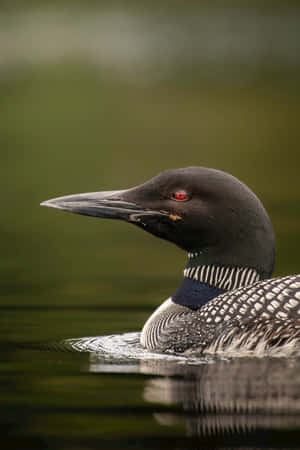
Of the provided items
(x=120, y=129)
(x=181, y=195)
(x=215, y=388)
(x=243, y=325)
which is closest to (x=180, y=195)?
(x=181, y=195)

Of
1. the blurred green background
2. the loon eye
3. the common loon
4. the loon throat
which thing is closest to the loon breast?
the common loon

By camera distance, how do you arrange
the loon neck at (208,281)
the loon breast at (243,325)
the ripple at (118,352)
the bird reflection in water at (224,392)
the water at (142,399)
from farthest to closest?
the loon neck at (208,281), the ripple at (118,352), the loon breast at (243,325), the bird reflection in water at (224,392), the water at (142,399)

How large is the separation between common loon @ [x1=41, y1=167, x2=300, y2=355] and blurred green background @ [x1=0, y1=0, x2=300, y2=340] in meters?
0.63

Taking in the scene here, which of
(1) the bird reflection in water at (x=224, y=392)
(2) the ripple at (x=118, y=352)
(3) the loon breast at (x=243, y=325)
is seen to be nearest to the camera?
(1) the bird reflection in water at (x=224, y=392)

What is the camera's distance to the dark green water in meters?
4.32

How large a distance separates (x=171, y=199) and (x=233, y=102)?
1259 inches

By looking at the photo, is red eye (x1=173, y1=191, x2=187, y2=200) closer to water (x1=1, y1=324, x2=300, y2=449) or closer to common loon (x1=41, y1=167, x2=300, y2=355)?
common loon (x1=41, y1=167, x2=300, y2=355)

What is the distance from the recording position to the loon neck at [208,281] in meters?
5.73

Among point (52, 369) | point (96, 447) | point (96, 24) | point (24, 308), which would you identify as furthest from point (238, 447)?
point (96, 24)

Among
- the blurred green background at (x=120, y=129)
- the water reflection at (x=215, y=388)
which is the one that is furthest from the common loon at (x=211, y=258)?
the blurred green background at (x=120, y=129)

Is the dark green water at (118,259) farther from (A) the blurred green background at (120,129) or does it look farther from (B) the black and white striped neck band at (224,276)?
(B) the black and white striped neck band at (224,276)

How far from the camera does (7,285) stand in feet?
25.4

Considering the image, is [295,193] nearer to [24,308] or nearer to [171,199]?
[24,308]

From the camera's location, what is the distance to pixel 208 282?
229 inches
